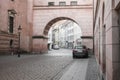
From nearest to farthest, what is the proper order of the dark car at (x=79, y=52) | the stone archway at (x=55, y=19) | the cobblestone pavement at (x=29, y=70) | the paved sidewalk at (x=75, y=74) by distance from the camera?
the paved sidewalk at (x=75, y=74), the cobblestone pavement at (x=29, y=70), the dark car at (x=79, y=52), the stone archway at (x=55, y=19)

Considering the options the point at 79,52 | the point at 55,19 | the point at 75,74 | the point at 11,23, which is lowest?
the point at 75,74

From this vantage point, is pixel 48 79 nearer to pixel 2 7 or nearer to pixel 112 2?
pixel 112 2

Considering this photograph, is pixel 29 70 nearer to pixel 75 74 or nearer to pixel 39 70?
pixel 39 70

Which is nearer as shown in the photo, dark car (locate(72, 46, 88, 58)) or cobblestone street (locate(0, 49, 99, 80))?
cobblestone street (locate(0, 49, 99, 80))

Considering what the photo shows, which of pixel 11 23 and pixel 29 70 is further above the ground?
pixel 11 23

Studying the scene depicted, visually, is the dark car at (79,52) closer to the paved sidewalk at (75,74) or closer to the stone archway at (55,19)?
the stone archway at (55,19)

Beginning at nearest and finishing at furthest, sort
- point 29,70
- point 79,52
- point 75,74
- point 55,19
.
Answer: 1. point 75,74
2. point 29,70
3. point 79,52
4. point 55,19

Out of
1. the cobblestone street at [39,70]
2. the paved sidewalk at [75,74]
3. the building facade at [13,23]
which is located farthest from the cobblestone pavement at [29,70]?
the building facade at [13,23]

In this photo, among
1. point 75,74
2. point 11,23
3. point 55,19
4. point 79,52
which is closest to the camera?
point 75,74

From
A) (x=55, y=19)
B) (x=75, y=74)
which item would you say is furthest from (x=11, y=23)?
(x=75, y=74)

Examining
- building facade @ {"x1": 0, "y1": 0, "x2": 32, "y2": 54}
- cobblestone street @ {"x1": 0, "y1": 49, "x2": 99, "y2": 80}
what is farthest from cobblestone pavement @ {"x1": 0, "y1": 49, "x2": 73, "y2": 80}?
building facade @ {"x1": 0, "y1": 0, "x2": 32, "y2": 54}

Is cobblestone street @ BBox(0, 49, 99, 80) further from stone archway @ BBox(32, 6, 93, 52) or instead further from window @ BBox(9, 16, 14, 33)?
stone archway @ BBox(32, 6, 93, 52)

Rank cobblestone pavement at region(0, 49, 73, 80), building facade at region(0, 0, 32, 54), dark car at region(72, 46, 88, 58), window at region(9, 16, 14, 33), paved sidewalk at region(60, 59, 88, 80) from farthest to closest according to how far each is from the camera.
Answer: window at region(9, 16, 14, 33)
building facade at region(0, 0, 32, 54)
dark car at region(72, 46, 88, 58)
cobblestone pavement at region(0, 49, 73, 80)
paved sidewalk at region(60, 59, 88, 80)

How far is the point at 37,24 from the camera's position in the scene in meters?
38.1
